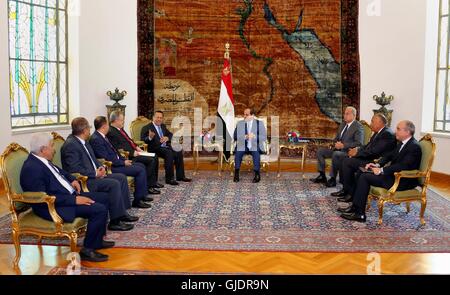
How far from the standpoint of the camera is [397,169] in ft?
20.2

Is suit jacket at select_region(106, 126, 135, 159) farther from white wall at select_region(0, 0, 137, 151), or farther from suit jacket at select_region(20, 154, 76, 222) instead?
suit jacket at select_region(20, 154, 76, 222)

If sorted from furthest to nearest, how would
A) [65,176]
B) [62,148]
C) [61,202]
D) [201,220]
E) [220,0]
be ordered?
[220,0], [201,220], [62,148], [65,176], [61,202]

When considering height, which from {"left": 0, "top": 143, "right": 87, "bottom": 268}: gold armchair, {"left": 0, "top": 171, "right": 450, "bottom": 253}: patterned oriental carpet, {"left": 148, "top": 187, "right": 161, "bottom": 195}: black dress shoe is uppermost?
{"left": 0, "top": 143, "right": 87, "bottom": 268}: gold armchair

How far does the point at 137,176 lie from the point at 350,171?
317 cm

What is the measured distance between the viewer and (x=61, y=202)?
470 centimetres

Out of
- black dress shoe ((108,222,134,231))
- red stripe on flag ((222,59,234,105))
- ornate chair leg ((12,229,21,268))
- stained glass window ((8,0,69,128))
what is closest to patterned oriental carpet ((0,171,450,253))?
black dress shoe ((108,222,134,231))

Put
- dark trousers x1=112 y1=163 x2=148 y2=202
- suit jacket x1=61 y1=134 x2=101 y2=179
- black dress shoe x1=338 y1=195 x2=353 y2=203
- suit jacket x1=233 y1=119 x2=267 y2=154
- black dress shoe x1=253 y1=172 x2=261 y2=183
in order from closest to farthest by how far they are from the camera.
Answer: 1. suit jacket x1=61 y1=134 x2=101 y2=179
2. dark trousers x1=112 y1=163 x2=148 y2=202
3. black dress shoe x1=338 y1=195 x2=353 y2=203
4. black dress shoe x1=253 y1=172 x2=261 y2=183
5. suit jacket x1=233 y1=119 x2=267 y2=154

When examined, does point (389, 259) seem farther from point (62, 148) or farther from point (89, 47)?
point (89, 47)

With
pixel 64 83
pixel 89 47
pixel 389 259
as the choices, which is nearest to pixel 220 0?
pixel 89 47

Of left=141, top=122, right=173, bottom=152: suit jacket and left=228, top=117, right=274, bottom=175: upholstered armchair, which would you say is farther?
left=228, top=117, right=274, bottom=175: upholstered armchair

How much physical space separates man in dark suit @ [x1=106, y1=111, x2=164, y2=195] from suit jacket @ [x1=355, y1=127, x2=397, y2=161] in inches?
133

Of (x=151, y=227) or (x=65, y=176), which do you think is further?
(x=151, y=227)

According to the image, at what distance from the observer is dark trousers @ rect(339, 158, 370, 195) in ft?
23.8

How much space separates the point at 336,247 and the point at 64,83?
7.15 meters
